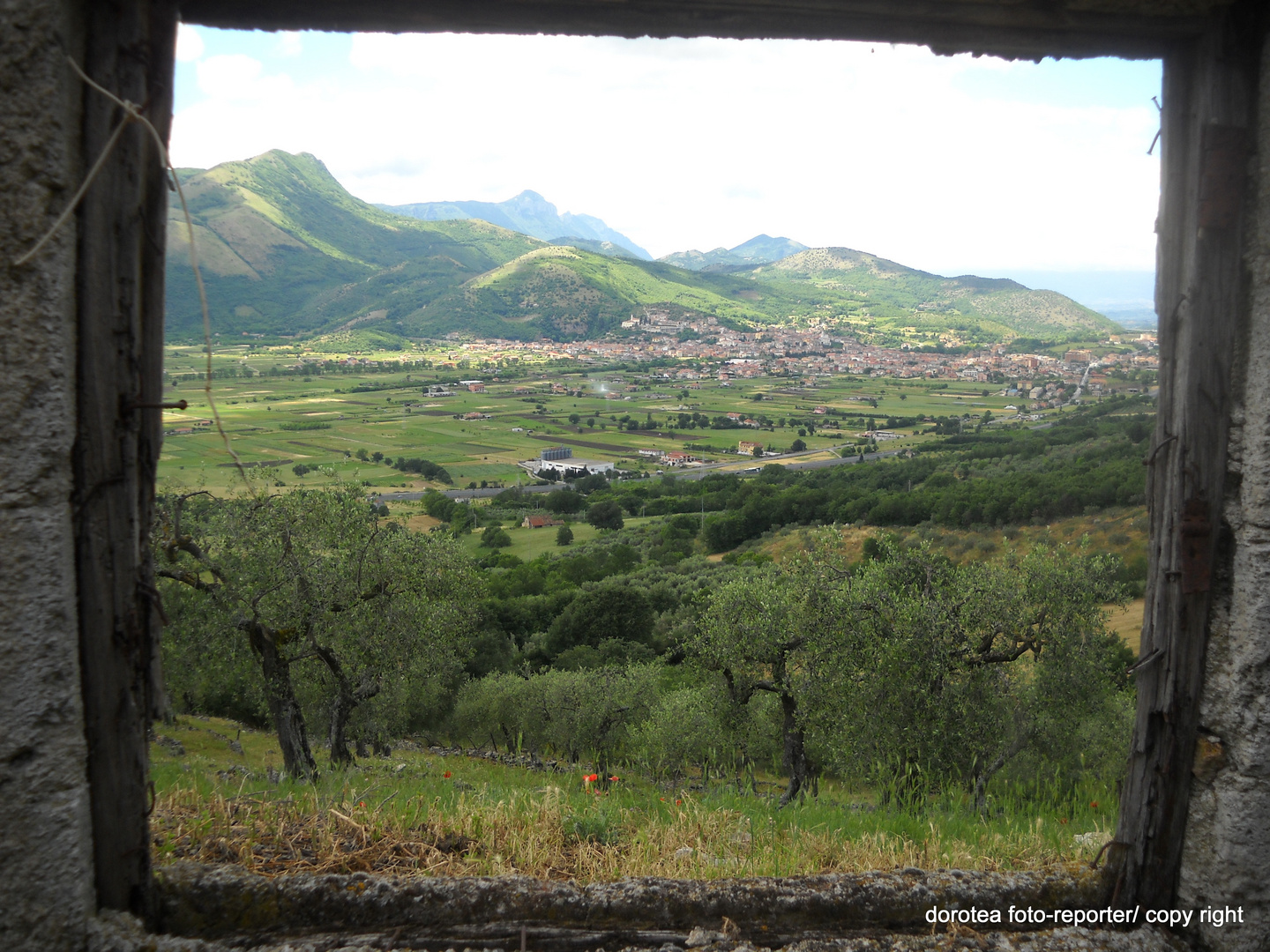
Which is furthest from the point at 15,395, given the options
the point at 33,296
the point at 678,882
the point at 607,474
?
the point at 607,474

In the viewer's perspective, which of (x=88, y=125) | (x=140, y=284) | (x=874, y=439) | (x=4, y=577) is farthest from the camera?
→ (x=874, y=439)

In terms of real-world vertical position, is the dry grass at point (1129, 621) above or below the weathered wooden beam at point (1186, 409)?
below

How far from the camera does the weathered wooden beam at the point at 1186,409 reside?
2.84 metres

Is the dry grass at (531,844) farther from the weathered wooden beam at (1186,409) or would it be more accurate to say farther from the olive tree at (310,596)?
the olive tree at (310,596)

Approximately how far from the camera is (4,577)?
2258 millimetres

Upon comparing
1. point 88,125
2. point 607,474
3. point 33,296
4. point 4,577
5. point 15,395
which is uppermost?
Result: point 88,125

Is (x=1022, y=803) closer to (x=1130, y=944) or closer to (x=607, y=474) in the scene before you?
(x=1130, y=944)

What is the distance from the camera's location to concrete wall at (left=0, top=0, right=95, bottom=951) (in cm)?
227

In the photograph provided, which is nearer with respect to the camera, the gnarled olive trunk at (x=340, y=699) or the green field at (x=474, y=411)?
the gnarled olive trunk at (x=340, y=699)

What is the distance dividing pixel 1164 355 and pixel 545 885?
11.3 ft

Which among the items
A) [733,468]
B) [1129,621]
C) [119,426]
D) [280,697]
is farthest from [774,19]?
[733,468]

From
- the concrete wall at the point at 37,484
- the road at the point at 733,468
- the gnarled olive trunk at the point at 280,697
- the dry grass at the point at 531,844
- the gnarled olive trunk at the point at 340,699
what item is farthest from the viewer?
the road at the point at 733,468

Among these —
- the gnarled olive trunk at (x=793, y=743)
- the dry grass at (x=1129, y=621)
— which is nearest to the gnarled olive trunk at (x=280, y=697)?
the gnarled olive trunk at (x=793, y=743)

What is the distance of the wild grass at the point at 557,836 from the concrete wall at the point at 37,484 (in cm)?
72
